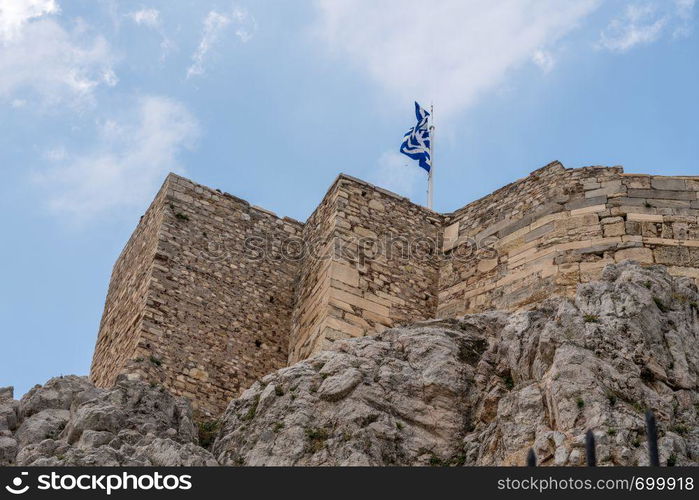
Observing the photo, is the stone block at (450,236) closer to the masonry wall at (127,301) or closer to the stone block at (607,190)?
the stone block at (607,190)

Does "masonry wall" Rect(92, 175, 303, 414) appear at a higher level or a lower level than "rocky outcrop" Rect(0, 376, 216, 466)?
higher

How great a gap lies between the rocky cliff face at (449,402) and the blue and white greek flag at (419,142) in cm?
769

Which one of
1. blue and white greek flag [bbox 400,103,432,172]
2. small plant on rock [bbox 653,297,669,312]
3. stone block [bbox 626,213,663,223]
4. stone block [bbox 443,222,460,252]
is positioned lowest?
small plant on rock [bbox 653,297,669,312]

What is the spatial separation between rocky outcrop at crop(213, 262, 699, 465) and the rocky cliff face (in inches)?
0.7

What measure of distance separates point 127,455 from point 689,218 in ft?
30.1

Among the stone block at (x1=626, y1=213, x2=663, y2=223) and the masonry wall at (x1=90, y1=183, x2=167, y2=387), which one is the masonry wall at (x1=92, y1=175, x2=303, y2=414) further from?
the stone block at (x1=626, y1=213, x2=663, y2=223)

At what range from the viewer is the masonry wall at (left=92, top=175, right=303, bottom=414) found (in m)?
19.4

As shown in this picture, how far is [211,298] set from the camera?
66.8 feet

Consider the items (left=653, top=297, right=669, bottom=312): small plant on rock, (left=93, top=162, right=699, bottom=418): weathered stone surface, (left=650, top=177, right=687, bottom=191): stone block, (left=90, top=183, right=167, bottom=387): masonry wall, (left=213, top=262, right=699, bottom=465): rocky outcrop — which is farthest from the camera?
(left=90, top=183, right=167, bottom=387): masonry wall

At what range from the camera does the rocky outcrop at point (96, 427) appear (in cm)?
1413

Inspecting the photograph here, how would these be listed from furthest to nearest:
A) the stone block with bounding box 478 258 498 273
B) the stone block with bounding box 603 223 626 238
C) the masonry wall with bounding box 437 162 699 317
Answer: the stone block with bounding box 478 258 498 273, the stone block with bounding box 603 223 626 238, the masonry wall with bounding box 437 162 699 317

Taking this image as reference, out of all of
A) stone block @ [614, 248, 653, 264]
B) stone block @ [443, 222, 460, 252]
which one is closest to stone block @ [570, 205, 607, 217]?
stone block @ [614, 248, 653, 264]

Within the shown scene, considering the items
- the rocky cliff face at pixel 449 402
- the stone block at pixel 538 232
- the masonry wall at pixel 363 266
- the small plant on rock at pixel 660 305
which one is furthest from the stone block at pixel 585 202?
the small plant on rock at pixel 660 305

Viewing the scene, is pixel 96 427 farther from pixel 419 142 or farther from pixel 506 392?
pixel 419 142
